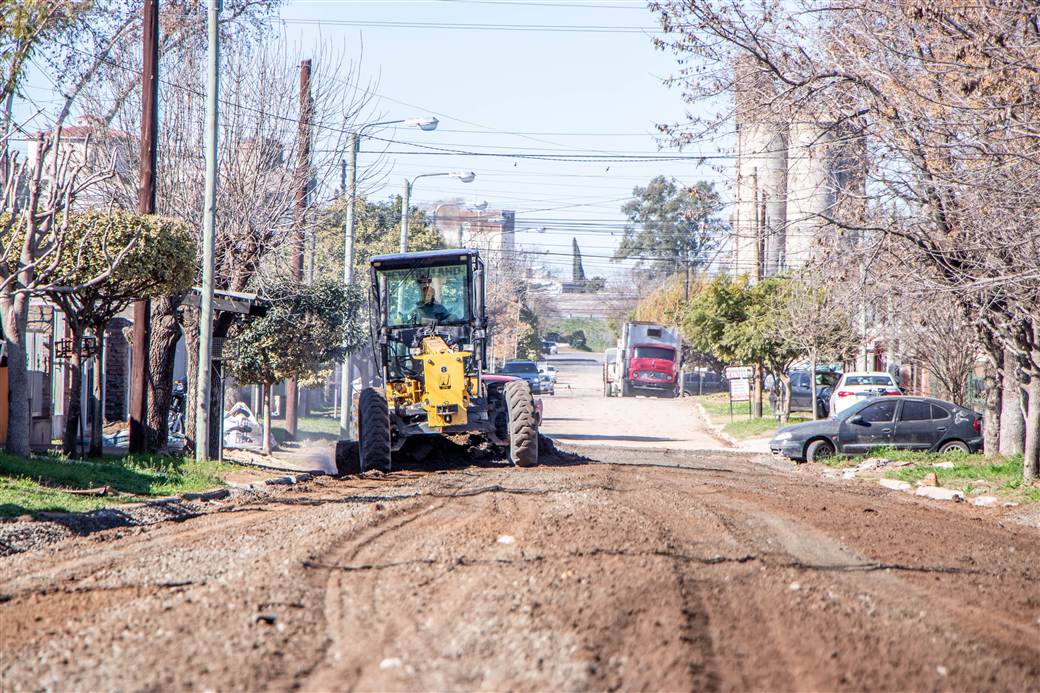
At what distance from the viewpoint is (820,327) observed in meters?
34.4

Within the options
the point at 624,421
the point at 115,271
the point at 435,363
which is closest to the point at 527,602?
the point at 115,271

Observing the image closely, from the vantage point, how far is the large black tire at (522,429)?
61.6 ft

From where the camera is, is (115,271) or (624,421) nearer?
(115,271)

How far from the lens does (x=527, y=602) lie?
714 cm

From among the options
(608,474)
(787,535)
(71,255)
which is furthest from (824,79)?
(71,255)

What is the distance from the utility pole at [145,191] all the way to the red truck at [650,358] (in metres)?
43.4

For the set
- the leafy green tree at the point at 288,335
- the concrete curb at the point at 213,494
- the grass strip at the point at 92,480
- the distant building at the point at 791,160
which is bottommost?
the concrete curb at the point at 213,494

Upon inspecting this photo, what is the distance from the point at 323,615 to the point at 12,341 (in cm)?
1082

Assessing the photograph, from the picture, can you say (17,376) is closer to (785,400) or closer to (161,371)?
(161,371)

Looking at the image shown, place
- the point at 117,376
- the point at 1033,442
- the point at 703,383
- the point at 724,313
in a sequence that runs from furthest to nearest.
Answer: the point at 703,383 → the point at 724,313 → the point at 117,376 → the point at 1033,442

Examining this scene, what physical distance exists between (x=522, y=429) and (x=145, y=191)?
742 centimetres

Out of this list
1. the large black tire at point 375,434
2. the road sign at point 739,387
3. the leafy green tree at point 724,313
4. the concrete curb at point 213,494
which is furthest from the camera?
the leafy green tree at point 724,313

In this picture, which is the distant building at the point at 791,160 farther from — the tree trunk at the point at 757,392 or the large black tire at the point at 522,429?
the tree trunk at the point at 757,392

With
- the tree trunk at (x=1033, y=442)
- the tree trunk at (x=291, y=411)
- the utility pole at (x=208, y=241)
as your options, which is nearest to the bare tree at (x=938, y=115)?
the tree trunk at (x=1033, y=442)
